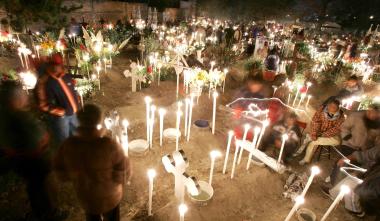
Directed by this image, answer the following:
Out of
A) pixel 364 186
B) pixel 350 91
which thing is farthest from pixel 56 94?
pixel 350 91

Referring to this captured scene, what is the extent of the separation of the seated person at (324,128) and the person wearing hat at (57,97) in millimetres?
4342

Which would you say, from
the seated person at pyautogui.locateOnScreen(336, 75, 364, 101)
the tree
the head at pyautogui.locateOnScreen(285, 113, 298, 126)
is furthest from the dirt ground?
the tree

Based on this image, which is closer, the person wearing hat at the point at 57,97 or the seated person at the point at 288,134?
the person wearing hat at the point at 57,97

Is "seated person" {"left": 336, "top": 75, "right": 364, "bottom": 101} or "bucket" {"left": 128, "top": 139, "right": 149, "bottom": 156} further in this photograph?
"seated person" {"left": 336, "top": 75, "right": 364, "bottom": 101}

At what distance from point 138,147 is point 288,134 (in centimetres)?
291

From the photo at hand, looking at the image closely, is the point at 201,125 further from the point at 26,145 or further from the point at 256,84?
the point at 26,145

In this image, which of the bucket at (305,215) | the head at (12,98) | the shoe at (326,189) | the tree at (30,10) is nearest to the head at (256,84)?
the shoe at (326,189)

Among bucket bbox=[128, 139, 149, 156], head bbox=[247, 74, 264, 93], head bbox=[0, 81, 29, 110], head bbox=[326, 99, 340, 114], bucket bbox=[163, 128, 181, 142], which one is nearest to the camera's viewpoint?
head bbox=[0, 81, 29, 110]

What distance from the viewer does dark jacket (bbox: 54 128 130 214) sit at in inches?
88.7

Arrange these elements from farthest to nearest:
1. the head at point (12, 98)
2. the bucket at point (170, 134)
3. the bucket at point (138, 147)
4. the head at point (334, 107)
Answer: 1. the bucket at point (170, 134)
2. the head at point (334, 107)
3. the bucket at point (138, 147)
4. the head at point (12, 98)

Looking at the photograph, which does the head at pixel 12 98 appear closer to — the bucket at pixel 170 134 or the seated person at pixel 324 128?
the bucket at pixel 170 134

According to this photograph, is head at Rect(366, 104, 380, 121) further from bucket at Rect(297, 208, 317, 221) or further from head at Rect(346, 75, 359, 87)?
bucket at Rect(297, 208, 317, 221)

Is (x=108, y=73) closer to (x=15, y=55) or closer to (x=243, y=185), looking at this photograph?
(x=15, y=55)

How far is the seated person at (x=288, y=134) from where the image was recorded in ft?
16.3
